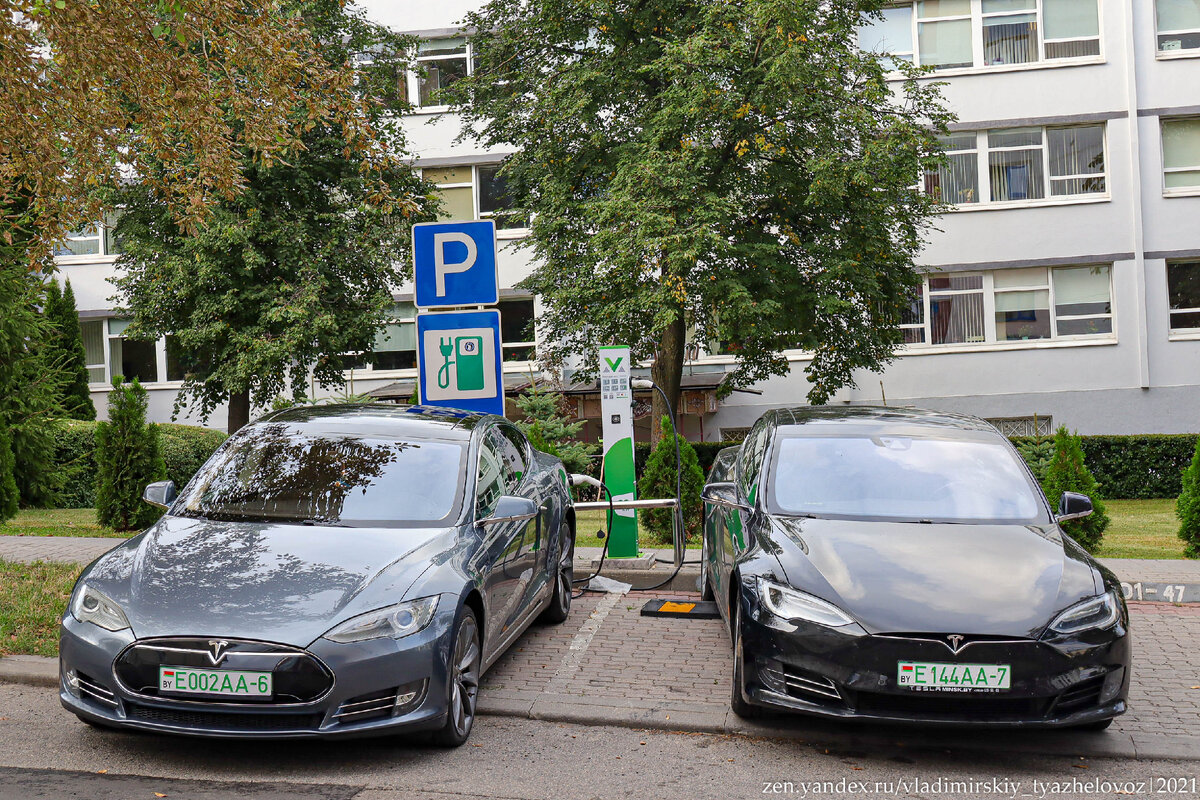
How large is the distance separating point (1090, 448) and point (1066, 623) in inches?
728

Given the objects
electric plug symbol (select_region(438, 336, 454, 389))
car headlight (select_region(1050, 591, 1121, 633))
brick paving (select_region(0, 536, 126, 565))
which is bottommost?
brick paving (select_region(0, 536, 126, 565))

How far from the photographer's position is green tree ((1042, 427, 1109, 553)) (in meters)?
11.6

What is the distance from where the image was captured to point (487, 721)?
552cm

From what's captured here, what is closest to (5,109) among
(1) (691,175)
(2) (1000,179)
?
(1) (691,175)

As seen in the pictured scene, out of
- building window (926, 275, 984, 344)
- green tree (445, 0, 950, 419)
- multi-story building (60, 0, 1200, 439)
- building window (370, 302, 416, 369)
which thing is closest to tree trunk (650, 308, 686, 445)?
green tree (445, 0, 950, 419)

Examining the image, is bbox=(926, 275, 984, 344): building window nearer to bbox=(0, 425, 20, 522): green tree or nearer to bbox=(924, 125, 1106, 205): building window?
bbox=(924, 125, 1106, 205): building window

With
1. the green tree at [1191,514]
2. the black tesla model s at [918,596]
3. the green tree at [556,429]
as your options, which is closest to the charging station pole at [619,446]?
the black tesla model s at [918,596]

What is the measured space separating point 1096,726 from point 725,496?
241 centimetres

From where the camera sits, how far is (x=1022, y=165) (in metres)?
24.9

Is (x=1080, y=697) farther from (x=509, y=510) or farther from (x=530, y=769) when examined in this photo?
(x=509, y=510)

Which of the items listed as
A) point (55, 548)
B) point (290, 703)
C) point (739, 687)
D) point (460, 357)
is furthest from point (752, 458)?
point (55, 548)

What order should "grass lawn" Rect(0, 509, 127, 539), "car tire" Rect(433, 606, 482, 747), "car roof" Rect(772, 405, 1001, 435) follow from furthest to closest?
"grass lawn" Rect(0, 509, 127, 539) < "car roof" Rect(772, 405, 1001, 435) < "car tire" Rect(433, 606, 482, 747)

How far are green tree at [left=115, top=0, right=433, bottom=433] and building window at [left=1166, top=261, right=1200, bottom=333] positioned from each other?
1800 centimetres

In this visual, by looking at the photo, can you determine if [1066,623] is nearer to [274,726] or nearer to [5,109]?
[274,726]
